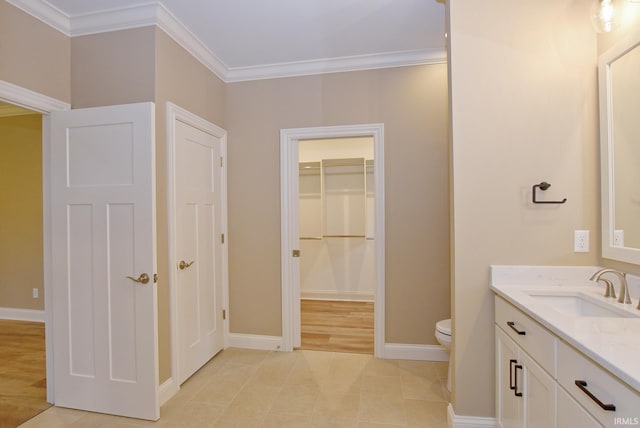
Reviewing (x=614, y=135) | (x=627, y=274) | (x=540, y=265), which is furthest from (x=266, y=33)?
(x=627, y=274)

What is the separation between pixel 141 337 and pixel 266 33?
2.40 m

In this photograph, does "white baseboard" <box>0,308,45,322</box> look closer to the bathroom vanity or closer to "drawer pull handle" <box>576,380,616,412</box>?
the bathroom vanity

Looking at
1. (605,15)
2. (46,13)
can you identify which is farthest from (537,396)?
(46,13)

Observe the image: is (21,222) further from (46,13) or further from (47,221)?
(46,13)

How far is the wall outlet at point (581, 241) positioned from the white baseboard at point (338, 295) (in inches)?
121

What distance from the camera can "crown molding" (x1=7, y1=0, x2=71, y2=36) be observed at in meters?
1.88

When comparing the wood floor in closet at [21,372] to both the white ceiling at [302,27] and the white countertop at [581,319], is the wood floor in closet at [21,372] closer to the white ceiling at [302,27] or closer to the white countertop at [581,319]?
the white ceiling at [302,27]

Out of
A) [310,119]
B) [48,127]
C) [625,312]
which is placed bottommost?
[625,312]

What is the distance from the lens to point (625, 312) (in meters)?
1.26

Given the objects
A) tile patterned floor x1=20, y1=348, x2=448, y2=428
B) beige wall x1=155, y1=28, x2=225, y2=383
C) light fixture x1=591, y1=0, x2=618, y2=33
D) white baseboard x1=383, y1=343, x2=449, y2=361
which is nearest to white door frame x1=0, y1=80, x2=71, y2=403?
tile patterned floor x1=20, y1=348, x2=448, y2=428

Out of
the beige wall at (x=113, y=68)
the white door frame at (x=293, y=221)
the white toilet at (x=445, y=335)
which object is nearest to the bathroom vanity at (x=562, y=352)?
the white toilet at (x=445, y=335)

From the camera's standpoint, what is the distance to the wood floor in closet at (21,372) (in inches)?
80.8

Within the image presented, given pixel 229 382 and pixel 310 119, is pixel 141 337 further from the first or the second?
pixel 310 119

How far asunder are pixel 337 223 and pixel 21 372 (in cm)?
369
